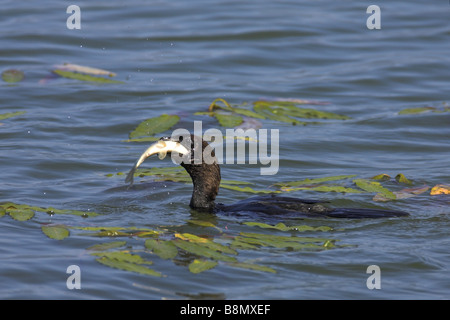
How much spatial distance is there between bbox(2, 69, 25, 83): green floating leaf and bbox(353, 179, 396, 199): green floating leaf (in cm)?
687

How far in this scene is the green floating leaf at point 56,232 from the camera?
705 cm

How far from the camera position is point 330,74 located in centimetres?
1454

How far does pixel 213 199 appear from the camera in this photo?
8180 mm

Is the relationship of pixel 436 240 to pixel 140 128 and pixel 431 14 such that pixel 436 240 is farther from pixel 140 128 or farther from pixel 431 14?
pixel 431 14

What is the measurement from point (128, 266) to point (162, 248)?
423 mm

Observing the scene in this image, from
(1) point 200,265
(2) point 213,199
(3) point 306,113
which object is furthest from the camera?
(3) point 306,113

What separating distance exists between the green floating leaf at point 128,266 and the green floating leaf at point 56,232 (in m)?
0.75

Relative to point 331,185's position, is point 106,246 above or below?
below

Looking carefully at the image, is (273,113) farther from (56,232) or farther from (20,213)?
(56,232)

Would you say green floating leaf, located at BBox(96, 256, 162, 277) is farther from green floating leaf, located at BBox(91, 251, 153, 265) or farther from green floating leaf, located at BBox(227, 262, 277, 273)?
green floating leaf, located at BBox(227, 262, 277, 273)

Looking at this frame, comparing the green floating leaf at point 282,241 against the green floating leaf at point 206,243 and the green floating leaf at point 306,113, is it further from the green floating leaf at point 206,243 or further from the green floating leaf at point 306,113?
the green floating leaf at point 306,113

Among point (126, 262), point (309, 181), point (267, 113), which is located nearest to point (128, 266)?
point (126, 262)

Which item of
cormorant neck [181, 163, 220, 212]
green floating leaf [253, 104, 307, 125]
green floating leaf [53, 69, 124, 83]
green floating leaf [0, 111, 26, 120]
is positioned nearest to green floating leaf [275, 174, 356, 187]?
cormorant neck [181, 163, 220, 212]

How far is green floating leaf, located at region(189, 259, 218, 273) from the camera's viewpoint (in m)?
6.35
